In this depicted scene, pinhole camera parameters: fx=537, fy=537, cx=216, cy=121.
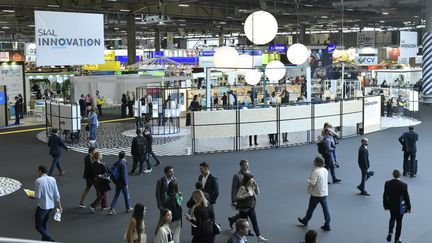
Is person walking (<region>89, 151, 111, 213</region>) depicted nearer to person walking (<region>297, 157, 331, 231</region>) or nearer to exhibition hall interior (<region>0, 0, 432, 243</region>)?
exhibition hall interior (<region>0, 0, 432, 243</region>)

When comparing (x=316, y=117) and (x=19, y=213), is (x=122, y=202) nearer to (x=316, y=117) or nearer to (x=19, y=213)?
(x=19, y=213)

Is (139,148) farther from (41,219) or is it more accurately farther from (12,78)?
(12,78)

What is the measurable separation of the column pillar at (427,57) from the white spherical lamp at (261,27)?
21867 millimetres

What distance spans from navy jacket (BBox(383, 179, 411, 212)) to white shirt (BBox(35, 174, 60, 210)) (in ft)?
16.8

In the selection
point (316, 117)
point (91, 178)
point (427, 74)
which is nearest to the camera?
point (91, 178)

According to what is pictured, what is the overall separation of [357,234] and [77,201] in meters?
5.61

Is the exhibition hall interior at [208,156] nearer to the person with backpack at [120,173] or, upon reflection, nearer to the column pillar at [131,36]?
the person with backpack at [120,173]

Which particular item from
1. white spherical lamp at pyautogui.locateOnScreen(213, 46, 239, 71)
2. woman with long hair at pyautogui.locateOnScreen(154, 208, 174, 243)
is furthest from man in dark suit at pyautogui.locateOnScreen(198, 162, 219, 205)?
white spherical lamp at pyautogui.locateOnScreen(213, 46, 239, 71)

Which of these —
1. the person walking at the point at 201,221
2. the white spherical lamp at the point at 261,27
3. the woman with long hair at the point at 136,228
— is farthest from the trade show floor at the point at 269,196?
the white spherical lamp at the point at 261,27

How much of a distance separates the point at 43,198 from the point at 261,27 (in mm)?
5233

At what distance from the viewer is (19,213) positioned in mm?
10172

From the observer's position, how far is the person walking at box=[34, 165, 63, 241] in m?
8.10

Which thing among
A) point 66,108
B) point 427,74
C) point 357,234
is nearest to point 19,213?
point 357,234

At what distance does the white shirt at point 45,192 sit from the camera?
809 cm
